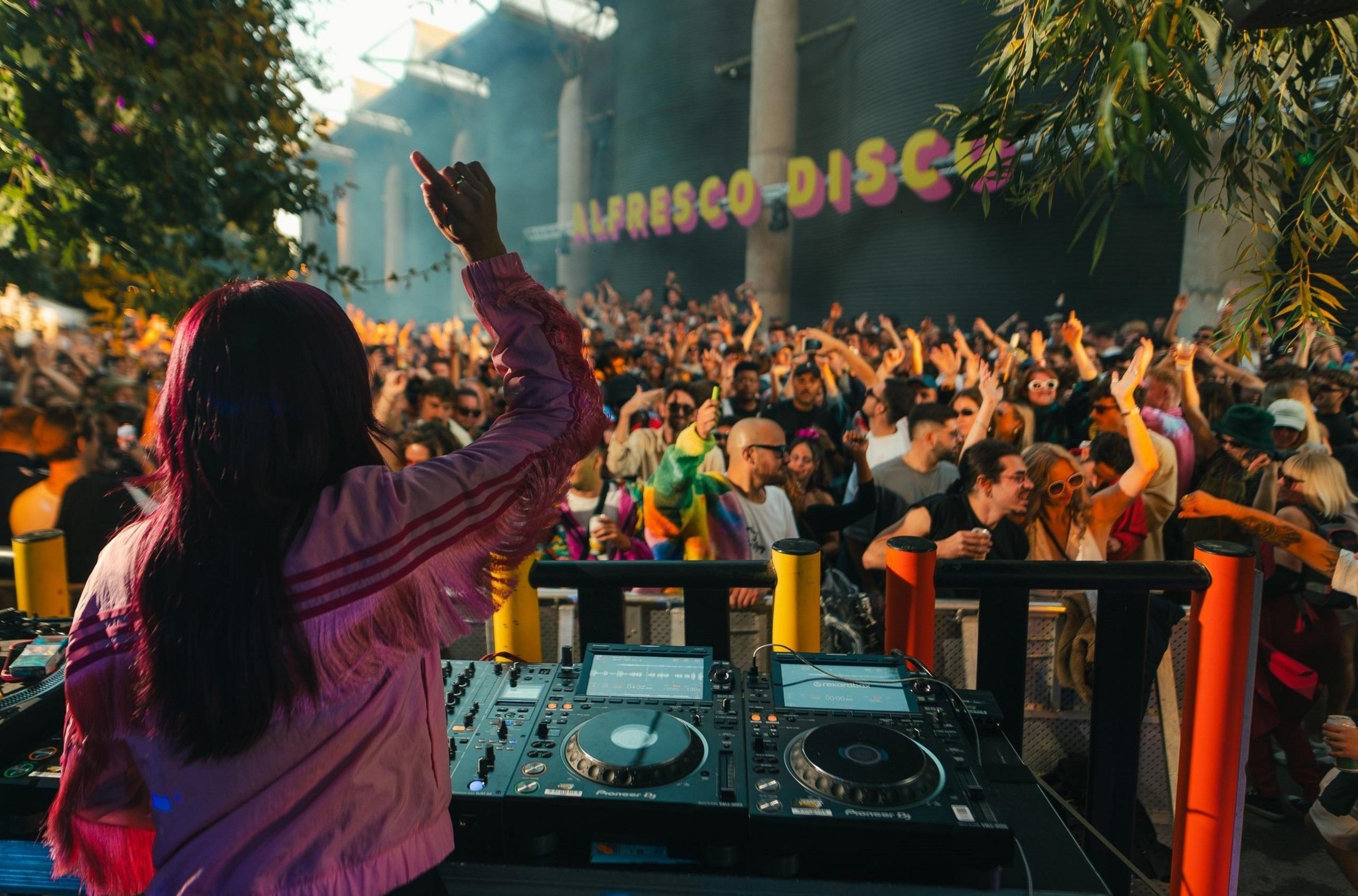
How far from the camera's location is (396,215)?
29.3 m

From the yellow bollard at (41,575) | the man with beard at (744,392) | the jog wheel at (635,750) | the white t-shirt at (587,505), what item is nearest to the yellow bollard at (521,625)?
the jog wheel at (635,750)

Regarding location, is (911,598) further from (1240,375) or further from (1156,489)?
(1240,375)

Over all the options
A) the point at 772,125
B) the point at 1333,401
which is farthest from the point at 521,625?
the point at 772,125

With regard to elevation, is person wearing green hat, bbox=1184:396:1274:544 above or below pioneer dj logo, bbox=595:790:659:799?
above

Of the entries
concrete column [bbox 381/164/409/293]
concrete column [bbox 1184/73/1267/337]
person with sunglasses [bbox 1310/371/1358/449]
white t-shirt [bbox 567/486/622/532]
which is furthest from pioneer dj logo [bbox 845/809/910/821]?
concrete column [bbox 381/164/409/293]

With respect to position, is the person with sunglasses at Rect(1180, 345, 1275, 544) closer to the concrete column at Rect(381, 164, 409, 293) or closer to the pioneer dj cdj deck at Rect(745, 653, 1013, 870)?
the pioneer dj cdj deck at Rect(745, 653, 1013, 870)

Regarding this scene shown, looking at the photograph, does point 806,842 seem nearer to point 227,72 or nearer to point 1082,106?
point 1082,106

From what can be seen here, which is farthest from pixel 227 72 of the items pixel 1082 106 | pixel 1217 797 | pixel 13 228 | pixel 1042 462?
pixel 1042 462

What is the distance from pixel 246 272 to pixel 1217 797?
410 cm

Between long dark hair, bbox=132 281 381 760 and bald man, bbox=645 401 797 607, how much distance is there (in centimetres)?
284

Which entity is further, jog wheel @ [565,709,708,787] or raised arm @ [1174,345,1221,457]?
raised arm @ [1174,345,1221,457]

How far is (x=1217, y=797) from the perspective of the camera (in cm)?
170

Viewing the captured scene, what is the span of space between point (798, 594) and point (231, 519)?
4.10 ft

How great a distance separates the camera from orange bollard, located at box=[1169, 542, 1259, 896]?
1.69 m
